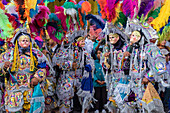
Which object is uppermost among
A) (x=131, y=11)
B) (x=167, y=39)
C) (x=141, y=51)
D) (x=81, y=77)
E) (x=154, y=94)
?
(x=131, y=11)

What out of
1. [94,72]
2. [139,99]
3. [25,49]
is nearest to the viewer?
[25,49]

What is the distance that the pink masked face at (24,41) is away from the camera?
3.39 m

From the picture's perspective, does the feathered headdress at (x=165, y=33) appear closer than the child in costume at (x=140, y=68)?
No

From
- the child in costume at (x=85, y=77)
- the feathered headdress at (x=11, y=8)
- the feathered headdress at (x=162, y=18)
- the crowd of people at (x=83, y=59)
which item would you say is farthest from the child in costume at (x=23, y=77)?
the feathered headdress at (x=162, y=18)

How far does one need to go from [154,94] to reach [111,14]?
2.04 m

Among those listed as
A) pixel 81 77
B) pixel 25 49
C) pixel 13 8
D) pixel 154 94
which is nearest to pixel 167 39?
pixel 154 94

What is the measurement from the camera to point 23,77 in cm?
335

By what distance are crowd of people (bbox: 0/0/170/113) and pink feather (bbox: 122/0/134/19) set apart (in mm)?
27

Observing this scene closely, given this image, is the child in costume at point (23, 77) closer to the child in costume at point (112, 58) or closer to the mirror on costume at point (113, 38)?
the child in costume at point (112, 58)

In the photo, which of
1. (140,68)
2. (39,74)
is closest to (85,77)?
(140,68)

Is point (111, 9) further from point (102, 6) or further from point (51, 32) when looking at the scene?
point (51, 32)

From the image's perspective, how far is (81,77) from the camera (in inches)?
178

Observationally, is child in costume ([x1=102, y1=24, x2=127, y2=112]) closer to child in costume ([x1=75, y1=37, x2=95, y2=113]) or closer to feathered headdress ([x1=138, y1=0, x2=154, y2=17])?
child in costume ([x1=75, y1=37, x2=95, y2=113])

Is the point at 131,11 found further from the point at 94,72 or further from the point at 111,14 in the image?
the point at 94,72
